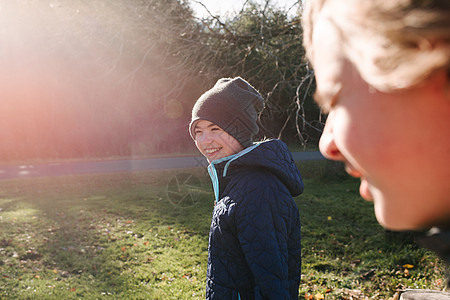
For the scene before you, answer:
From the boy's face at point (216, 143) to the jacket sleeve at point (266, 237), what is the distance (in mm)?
413

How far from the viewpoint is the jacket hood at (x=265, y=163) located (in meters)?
2.10

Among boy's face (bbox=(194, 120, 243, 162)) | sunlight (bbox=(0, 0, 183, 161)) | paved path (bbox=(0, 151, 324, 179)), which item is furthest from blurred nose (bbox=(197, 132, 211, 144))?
sunlight (bbox=(0, 0, 183, 161))

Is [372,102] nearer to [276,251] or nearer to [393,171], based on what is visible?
[393,171]

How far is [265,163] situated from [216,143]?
1.29ft

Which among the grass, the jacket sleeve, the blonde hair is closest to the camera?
the blonde hair

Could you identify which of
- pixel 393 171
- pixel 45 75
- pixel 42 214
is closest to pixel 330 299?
pixel 393 171

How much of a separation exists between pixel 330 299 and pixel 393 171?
175 inches

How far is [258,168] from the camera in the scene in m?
2.14

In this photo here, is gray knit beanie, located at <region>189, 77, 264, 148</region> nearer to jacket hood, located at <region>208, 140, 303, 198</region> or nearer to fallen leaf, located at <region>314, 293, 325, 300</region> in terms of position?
jacket hood, located at <region>208, 140, 303, 198</region>

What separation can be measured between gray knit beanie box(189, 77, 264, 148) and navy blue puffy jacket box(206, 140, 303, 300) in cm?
23

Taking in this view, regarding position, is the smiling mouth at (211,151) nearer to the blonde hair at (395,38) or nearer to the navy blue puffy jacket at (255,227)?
the navy blue puffy jacket at (255,227)

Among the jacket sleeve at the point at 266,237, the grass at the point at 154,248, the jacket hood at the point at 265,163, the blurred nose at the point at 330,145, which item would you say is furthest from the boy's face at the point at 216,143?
the grass at the point at 154,248

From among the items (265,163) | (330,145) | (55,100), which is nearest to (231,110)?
(265,163)

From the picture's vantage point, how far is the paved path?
42.9 feet
